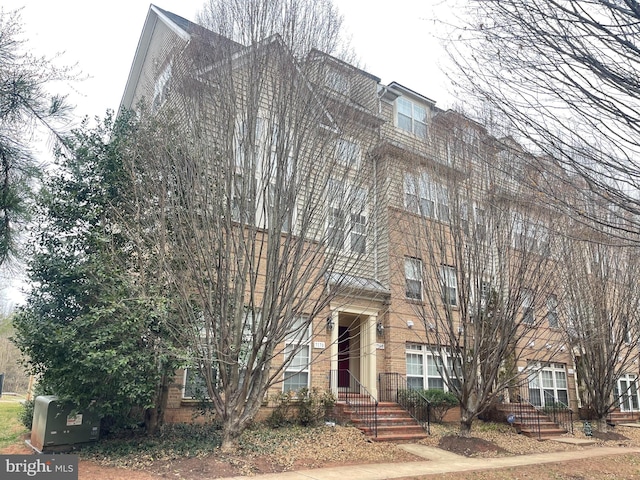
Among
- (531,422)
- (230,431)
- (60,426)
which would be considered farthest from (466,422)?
(60,426)

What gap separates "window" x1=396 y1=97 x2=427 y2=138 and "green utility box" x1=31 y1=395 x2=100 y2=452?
43.9ft

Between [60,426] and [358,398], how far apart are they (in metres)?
7.46

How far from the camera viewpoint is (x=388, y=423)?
464 inches

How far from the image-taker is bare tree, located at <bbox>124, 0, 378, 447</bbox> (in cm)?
802

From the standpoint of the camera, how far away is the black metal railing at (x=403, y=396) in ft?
43.0

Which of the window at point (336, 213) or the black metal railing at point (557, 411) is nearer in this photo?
the window at point (336, 213)

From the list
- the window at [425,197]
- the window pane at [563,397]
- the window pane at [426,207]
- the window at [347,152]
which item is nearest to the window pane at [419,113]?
the window at [425,197]

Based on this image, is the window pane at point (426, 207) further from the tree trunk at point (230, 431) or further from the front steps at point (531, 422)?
the front steps at point (531, 422)

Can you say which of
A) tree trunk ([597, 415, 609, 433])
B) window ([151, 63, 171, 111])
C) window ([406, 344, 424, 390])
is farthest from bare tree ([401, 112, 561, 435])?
window ([151, 63, 171, 111])

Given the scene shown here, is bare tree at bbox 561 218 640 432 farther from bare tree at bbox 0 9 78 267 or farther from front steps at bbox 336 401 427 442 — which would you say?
bare tree at bbox 0 9 78 267

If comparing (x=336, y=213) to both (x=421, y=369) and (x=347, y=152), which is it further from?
(x=421, y=369)

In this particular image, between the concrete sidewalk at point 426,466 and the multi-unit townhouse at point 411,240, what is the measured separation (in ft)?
5.24

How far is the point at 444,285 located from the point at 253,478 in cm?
623

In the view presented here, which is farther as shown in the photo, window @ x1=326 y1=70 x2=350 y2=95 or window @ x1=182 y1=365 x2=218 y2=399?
window @ x1=182 y1=365 x2=218 y2=399
